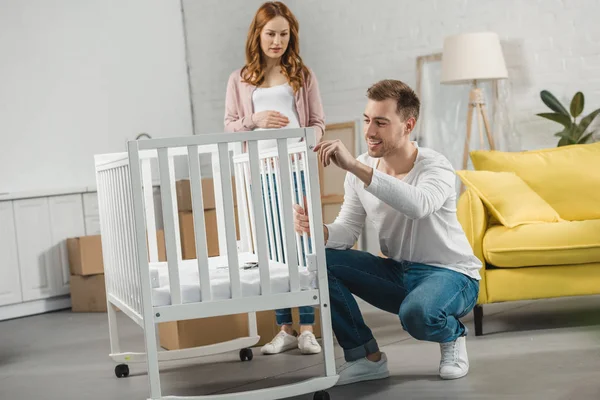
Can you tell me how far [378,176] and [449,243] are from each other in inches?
16.2

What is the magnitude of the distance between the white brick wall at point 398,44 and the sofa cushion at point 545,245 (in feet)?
4.68

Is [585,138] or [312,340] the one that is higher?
[585,138]

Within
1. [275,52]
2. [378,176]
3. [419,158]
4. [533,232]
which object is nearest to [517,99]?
[533,232]

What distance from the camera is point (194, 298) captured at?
228 centimetres

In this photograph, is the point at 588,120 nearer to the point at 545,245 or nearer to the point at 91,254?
the point at 545,245

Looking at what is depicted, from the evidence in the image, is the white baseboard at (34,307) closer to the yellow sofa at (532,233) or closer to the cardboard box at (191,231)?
the cardboard box at (191,231)

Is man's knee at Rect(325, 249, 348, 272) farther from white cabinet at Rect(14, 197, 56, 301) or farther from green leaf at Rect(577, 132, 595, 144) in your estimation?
white cabinet at Rect(14, 197, 56, 301)

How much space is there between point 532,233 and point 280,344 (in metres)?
1.05

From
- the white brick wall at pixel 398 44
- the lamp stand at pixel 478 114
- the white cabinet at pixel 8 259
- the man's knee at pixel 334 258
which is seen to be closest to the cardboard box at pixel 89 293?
the white cabinet at pixel 8 259

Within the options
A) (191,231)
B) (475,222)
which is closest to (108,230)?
(475,222)

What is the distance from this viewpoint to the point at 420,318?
7.94 ft

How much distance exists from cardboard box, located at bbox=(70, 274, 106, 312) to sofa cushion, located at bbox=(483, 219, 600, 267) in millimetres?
2467

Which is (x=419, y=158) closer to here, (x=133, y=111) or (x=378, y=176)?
(x=378, y=176)

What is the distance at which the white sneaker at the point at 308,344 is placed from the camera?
122 inches
